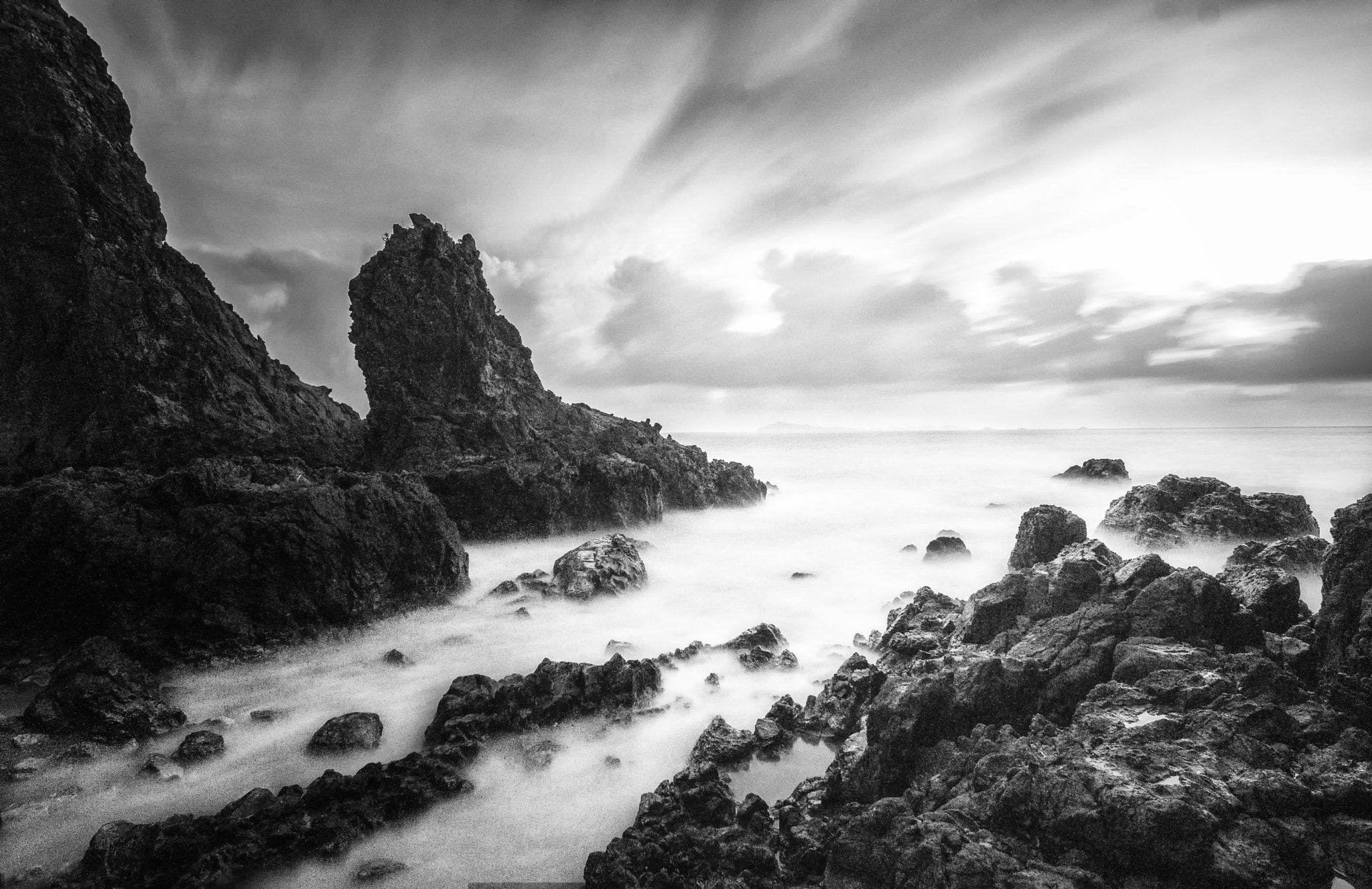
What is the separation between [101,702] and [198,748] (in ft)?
5.82

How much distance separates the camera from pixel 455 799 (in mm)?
Result: 6758

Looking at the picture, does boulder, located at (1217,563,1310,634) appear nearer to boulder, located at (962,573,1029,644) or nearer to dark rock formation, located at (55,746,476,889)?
boulder, located at (962,573,1029,644)

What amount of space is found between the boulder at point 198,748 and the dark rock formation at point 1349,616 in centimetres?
1325

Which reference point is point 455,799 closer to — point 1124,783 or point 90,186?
point 1124,783

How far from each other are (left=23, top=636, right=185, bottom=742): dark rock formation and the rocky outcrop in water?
7531 mm

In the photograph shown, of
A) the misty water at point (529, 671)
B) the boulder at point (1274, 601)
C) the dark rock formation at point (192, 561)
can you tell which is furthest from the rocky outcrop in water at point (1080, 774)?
the dark rock formation at point (192, 561)

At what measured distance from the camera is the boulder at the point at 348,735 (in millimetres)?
7824

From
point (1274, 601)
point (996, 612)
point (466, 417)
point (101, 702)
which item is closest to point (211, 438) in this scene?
point (466, 417)

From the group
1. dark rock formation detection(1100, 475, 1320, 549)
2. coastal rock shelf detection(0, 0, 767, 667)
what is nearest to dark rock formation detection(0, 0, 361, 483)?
coastal rock shelf detection(0, 0, 767, 667)

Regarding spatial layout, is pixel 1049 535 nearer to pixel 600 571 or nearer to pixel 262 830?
pixel 600 571

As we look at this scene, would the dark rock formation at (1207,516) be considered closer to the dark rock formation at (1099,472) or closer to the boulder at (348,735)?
the boulder at (348,735)

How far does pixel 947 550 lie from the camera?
17.4 metres

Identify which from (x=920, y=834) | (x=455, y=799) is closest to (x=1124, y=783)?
(x=920, y=834)

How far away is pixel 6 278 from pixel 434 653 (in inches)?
863
